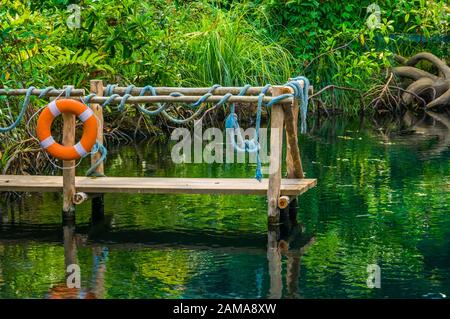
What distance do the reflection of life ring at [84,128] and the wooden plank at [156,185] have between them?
0.52 meters

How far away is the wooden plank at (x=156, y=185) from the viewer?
10656 mm

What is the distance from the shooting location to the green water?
865cm

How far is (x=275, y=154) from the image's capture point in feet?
34.3

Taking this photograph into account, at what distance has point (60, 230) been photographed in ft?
35.4

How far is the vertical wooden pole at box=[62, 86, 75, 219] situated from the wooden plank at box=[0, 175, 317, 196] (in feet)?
0.32

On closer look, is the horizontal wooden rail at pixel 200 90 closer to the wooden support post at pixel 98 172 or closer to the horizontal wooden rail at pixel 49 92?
the wooden support post at pixel 98 172

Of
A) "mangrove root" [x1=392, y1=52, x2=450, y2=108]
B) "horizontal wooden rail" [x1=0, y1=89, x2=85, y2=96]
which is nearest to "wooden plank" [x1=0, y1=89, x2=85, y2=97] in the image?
"horizontal wooden rail" [x1=0, y1=89, x2=85, y2=96]

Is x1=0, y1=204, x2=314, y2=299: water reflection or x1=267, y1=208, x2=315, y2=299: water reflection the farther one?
x1=0, y1=204, x2=314, y2=299: water reflection

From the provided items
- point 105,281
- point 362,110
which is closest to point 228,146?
point 362,110

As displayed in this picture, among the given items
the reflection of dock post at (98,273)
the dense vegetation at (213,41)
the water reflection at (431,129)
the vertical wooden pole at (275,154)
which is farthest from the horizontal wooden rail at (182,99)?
the water reflection at (431,129)

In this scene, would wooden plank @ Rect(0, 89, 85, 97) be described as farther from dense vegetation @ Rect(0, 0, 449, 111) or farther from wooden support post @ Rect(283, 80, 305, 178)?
wooden support post @ Rect(283, 80, 305, 178)

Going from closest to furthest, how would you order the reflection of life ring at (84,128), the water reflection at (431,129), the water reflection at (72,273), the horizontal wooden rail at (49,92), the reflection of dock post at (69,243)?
the water reflection at (72,273), the reflection of dock post at (69,243), the reflection of life ring at (84,128), the horizontal wooden rail at (49,92), the water reflection at (431,129)

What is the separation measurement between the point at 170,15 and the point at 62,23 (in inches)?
132
